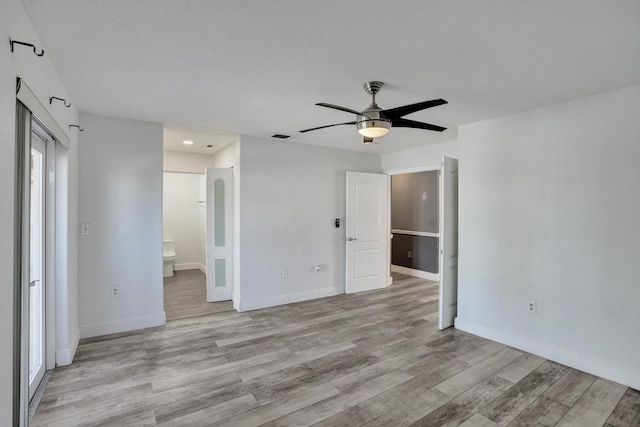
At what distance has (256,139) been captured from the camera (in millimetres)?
4551

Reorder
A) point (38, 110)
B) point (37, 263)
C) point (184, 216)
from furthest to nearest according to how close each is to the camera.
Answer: point (184, 216) → point (37, 263) → point (38, 110)

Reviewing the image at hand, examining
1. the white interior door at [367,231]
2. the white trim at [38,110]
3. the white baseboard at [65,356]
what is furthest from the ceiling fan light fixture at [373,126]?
the white baseboard at [65,356]

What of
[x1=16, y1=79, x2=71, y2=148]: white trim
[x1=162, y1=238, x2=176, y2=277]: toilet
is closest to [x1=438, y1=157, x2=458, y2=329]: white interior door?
[x1=16, y1=79, x2=71, y2=148]: white trim

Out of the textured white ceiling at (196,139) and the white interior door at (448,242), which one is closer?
the white interior door at (448,242)

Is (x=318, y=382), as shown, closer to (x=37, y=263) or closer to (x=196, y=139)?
(x=37, y=263)

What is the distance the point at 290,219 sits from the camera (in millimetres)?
4867

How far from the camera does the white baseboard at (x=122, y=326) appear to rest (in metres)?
3.50

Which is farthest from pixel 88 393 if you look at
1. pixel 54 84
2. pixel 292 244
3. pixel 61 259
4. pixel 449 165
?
pixel 449 165

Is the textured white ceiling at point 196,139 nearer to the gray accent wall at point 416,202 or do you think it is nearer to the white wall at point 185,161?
the white wall at point 185,161

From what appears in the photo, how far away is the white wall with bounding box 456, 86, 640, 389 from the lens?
265cm

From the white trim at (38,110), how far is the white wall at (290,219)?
221 centimetres

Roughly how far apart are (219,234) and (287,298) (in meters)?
1.47

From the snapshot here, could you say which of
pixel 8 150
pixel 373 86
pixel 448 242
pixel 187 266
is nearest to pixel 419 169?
pixel 448 242

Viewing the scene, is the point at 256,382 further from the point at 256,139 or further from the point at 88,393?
the point at 256,139
